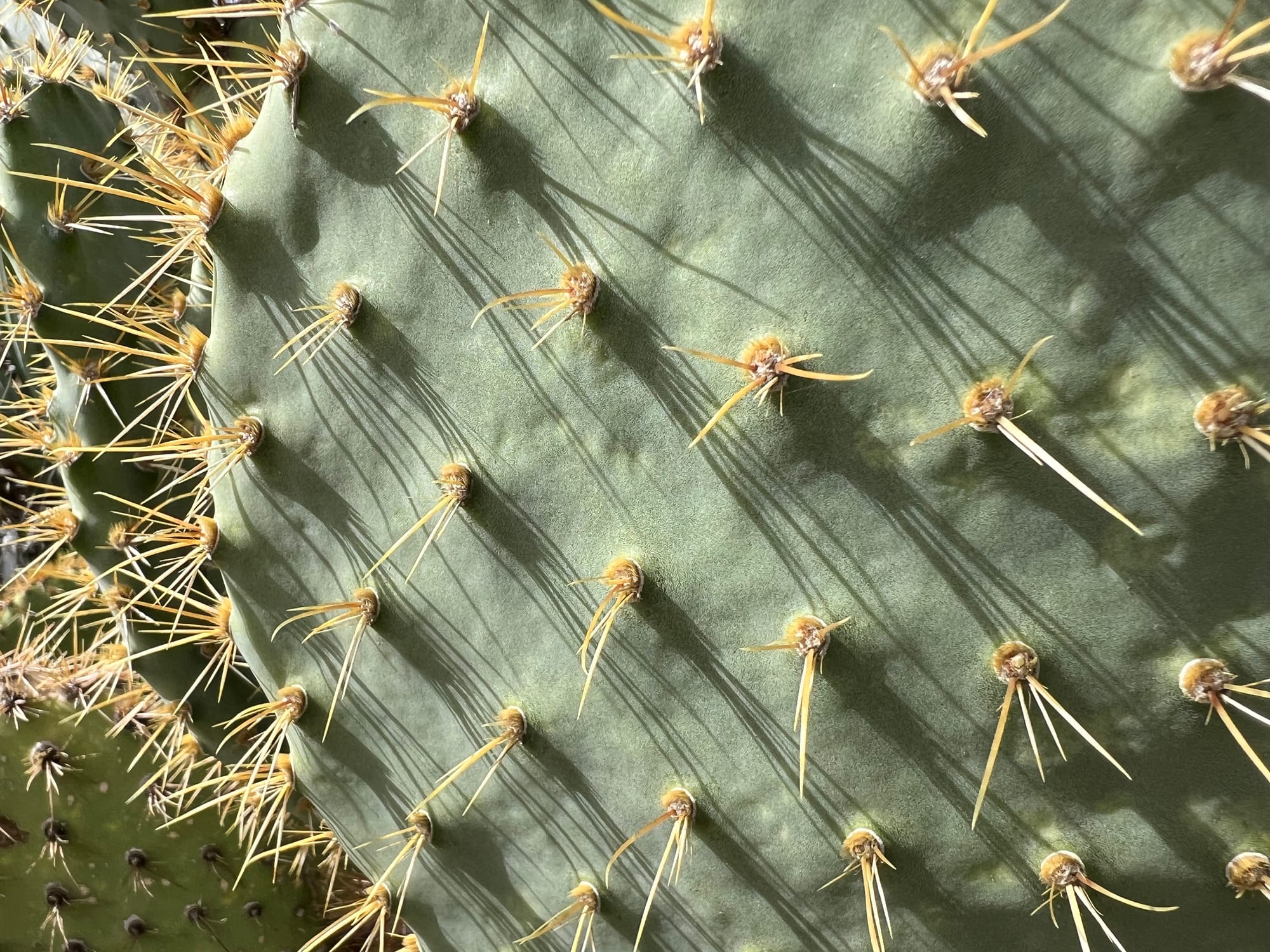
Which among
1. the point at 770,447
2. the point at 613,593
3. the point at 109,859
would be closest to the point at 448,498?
the point at 613,593

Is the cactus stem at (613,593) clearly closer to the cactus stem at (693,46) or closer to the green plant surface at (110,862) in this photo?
the cactus stem at (693,46)

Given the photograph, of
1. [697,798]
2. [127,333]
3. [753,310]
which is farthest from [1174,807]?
[127,333]

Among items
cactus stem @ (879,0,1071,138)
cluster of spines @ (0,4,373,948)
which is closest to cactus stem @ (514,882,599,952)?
cluster of spines @ (0,4,373,948)

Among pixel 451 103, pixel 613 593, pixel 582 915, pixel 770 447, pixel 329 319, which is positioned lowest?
pixel 582 915

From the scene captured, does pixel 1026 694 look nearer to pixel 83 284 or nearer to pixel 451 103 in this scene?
pixel 451 103

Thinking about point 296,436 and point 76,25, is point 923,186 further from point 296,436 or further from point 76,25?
point 76,25

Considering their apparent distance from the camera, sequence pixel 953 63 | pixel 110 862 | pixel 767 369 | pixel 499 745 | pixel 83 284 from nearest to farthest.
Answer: pixel 953 63 < pixel 767 369 < pixel 499 745 < pixel 83 284 < pixel 110 862

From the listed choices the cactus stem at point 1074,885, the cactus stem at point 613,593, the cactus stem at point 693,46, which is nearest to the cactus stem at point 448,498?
the cactus stem at point 613,593
